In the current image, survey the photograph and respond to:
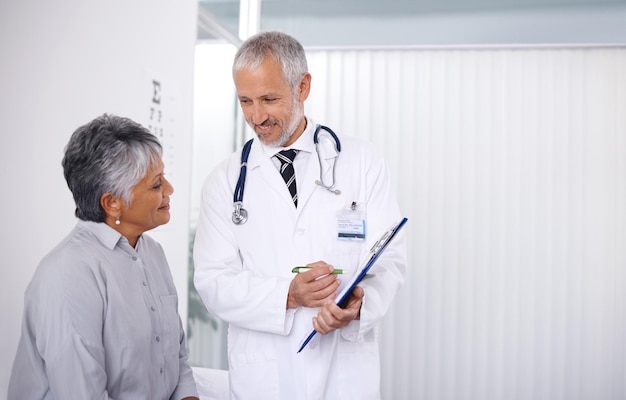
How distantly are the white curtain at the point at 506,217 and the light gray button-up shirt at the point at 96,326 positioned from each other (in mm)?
2574

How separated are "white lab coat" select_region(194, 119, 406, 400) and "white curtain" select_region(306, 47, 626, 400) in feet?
7.18

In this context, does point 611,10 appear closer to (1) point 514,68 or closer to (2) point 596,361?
(1) point 514,68

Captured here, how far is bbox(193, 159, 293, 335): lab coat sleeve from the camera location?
1.64 meters

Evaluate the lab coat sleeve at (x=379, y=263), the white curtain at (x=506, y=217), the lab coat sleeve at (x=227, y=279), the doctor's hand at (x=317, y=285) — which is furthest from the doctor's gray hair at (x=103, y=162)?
the white curtain at (x=506, y=217)

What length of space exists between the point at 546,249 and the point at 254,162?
2577 mm

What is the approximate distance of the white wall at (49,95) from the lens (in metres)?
1.70

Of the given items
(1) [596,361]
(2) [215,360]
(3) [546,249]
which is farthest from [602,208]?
(2) [215,360]

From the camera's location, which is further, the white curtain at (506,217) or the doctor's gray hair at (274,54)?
the white curtain at (506,217)

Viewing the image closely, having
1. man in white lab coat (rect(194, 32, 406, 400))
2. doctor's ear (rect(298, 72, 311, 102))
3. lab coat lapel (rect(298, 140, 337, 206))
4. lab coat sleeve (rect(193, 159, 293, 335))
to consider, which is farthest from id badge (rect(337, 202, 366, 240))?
doctor's ear (rect(298, 72, 311, 102))

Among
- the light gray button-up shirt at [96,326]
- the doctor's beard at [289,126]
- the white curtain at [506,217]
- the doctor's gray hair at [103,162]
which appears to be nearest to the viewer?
the light gray button-up shirt at [96,326]

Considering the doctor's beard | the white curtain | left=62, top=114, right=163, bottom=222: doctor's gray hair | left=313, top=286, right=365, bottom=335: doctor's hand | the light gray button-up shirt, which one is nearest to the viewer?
the light gray button-up shirt

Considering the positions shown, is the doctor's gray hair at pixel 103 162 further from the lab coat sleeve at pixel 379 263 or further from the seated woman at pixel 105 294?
the lab coat sleeve at pixel 379 263

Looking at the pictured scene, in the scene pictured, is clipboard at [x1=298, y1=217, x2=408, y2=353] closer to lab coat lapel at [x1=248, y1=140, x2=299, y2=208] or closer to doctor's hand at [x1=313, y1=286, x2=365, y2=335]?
doctor's hand at [x1=313, y1=286, x2=365, y2=335]

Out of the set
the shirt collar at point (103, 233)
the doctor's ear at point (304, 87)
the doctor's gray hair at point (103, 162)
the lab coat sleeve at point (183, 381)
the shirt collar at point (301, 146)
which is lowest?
the lab coat sleeve at point (183, 381)
